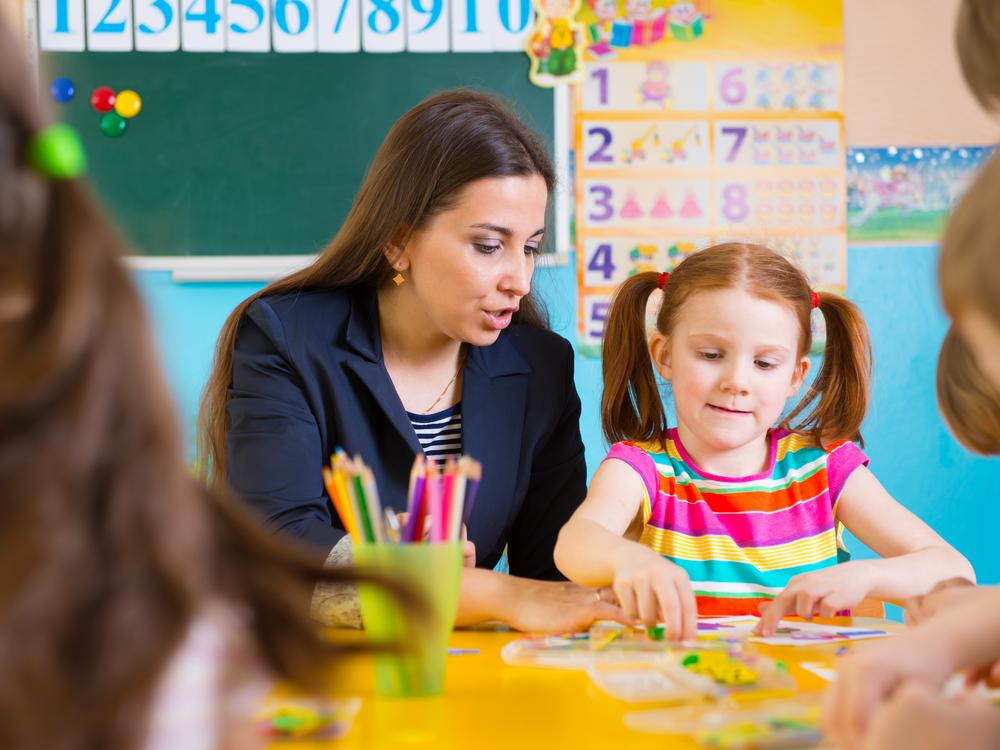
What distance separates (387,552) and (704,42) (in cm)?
236

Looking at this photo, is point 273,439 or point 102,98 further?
point 102,98

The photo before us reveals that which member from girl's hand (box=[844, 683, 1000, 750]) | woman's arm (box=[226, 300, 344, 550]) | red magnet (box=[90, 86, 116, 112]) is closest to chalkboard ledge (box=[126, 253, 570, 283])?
red magnet (box=[90, 86, 116, 112])

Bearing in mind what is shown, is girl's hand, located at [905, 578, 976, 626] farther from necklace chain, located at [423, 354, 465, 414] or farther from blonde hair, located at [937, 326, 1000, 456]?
necklace chain, located at [423, 354, 465, 414]

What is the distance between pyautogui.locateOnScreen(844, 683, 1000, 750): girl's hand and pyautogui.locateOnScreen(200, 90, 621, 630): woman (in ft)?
3.18

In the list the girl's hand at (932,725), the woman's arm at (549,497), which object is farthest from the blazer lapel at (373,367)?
the girl's hand at (932,725)

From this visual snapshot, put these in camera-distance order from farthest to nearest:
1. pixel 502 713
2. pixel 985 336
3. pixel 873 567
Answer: pixel 873 567
pixel 502 713
pixel 985 336

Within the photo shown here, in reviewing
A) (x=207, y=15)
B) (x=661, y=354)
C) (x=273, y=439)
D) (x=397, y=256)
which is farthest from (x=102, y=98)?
(x=661, y=354)

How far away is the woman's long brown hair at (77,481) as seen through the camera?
0.36 metres

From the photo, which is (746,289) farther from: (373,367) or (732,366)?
(373,367)

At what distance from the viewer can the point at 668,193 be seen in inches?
111

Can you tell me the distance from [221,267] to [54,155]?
7.80ft

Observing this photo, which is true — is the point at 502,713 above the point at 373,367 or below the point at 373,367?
below

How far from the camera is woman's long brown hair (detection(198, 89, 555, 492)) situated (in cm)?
155

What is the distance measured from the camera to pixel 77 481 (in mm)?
371
